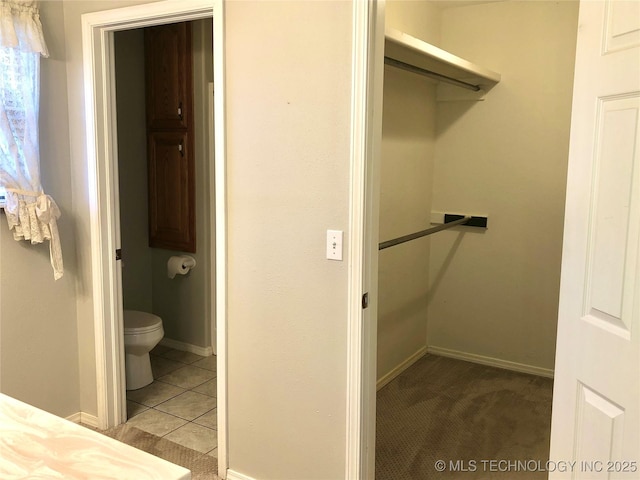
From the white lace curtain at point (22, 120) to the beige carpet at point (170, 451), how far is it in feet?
3.51

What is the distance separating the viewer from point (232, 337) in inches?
95.5

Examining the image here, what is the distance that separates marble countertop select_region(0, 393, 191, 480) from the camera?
1037 millimetres

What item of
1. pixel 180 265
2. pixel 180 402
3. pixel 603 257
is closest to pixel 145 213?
pixel 180 265

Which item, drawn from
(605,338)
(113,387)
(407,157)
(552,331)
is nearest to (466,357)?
(552,331)

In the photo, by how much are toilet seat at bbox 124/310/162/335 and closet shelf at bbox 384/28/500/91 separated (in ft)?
6.61

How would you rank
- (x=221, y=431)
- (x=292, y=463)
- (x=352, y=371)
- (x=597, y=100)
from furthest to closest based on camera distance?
(x=221, y=431) < (x=292, y=463) < (x=352, y=371) < (x=597, y=100)

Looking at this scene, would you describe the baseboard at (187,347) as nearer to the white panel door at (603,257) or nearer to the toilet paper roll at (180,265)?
the toilet paper roll at (180,265)

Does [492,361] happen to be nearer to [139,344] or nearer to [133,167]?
[139,344]

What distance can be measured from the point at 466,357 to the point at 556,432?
2449 millimetres

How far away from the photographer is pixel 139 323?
3.42 m

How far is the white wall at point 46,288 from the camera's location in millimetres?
2637

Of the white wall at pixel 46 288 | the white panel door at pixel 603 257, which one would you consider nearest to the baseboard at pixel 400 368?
the white wall at pixel 46 288

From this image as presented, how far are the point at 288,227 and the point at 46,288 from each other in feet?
4.47

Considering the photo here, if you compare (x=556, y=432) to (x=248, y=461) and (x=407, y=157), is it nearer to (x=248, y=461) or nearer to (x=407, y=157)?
(x=248, y=461)
